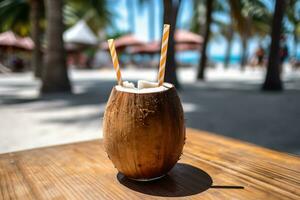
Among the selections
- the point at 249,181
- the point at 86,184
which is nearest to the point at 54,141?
the point at 86,184

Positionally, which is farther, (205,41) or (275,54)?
(205,41)

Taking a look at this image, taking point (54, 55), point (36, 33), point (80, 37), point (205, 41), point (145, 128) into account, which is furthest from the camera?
point (80, 37)

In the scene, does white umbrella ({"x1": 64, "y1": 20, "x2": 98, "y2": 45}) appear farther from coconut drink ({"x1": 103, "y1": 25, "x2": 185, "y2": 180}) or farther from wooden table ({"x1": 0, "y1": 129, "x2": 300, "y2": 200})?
coconut drink ({"x1": 103, "y1": 25, "x2": 185, "y2": 180})

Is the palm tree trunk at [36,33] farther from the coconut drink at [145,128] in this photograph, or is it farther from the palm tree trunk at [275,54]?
the coconut drink at [145,128]

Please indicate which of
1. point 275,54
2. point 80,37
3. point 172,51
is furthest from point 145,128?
point 80,37

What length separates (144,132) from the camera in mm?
1032

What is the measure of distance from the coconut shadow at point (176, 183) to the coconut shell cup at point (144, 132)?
0.03 meters

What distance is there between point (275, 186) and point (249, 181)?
0.09m

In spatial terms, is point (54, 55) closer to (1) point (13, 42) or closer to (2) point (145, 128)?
(2) point (145, 128)

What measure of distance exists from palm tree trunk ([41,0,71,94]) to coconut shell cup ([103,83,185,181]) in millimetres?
6922

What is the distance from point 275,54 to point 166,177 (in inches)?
296

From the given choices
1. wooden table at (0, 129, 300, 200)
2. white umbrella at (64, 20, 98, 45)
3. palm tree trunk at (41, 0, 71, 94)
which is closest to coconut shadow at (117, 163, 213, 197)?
wooden table at (0, 129, 300, 200)

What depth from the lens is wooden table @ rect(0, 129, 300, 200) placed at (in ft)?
3.27

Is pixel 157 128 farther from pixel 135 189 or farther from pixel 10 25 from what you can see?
pixel 10 25
